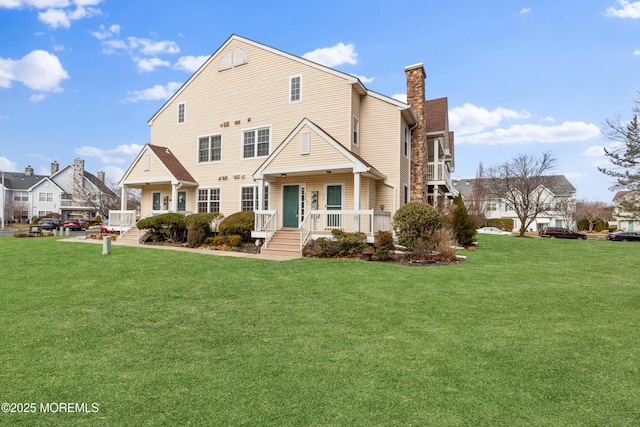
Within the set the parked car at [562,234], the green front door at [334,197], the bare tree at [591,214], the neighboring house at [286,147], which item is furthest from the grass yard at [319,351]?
the bare tree at [591,214]

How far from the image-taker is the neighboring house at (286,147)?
1541 centimetres

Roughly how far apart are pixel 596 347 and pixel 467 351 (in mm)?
1742

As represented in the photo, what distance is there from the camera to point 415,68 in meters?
18.2

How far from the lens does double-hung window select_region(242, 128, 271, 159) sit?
18.5 metres

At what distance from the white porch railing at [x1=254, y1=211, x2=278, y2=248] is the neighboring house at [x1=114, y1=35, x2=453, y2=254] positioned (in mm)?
47

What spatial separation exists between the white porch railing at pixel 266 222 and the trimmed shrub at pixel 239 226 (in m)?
0.64

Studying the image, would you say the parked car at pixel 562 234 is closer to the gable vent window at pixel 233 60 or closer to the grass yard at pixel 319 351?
the grass yard at pixel 319 351

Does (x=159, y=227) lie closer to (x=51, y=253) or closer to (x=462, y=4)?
(x=51, y=253)

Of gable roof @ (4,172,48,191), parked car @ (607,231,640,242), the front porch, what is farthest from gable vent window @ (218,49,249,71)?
gable roof @ (4,172,48,191)

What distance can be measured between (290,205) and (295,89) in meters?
6.13

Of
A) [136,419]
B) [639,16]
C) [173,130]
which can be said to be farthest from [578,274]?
[173,130]

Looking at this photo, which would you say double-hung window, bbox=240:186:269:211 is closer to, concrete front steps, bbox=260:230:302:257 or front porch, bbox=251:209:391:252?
front porch, bbox=251:209:391:252

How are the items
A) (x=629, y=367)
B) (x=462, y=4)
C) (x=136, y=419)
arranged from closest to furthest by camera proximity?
(x=136, y=419)
(x=629, y=367)
(x=462, y=4)

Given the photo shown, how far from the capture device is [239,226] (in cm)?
1600
